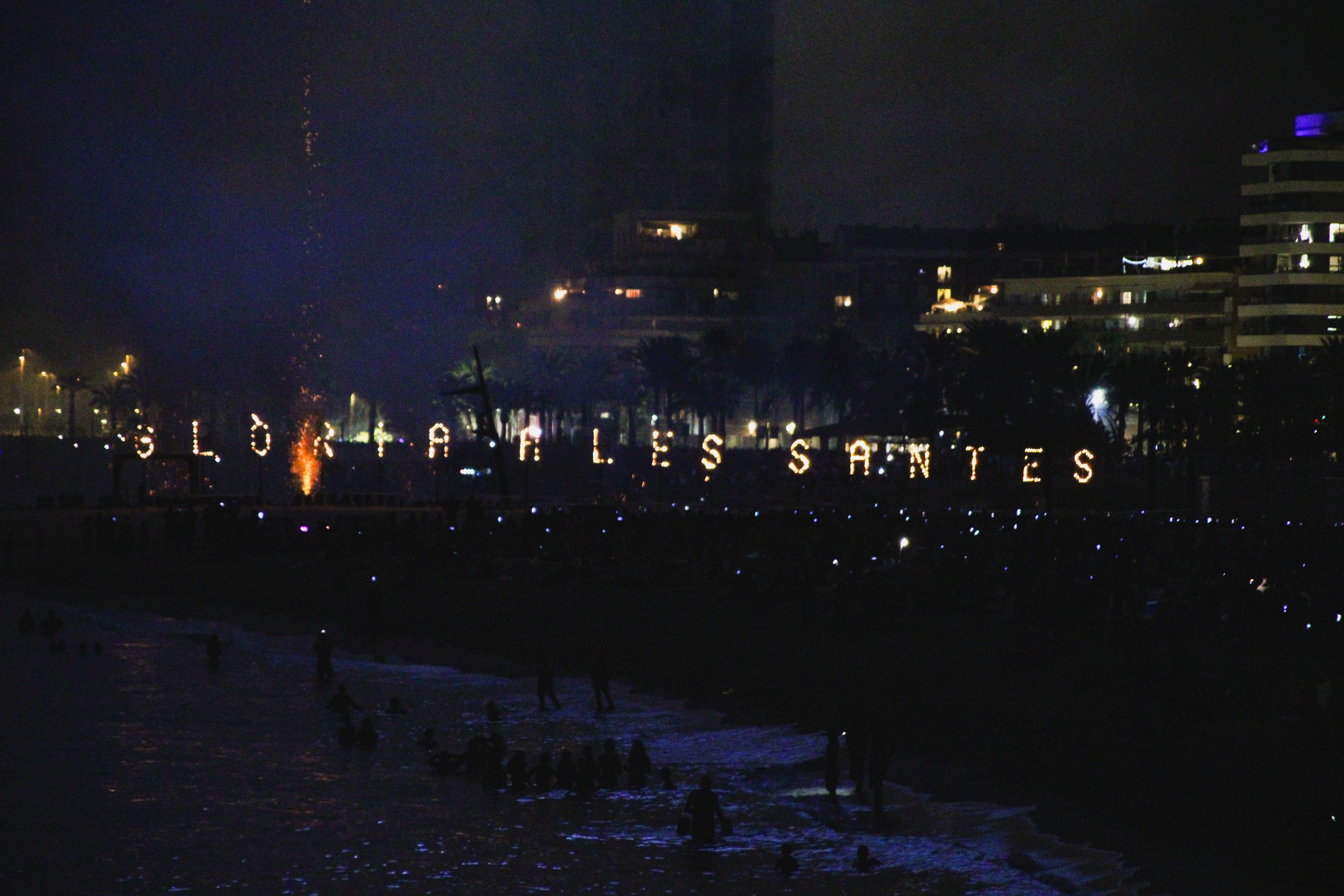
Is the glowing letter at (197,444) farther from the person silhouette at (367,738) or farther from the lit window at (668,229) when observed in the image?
the person silhouette at (367,738)

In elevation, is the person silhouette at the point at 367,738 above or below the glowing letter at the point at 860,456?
below

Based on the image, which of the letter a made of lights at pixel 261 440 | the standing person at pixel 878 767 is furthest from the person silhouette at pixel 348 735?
the letter a made of lights at pixel 261 440

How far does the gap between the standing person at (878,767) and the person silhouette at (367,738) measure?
9918 mm

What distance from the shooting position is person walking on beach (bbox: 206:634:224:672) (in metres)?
37.9

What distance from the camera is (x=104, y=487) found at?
117125 mm

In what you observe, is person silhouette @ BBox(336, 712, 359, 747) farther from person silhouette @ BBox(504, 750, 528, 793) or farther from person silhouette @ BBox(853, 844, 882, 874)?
person silhouette @ BBox(853, 844, 882, 874)

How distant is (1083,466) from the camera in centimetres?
5988

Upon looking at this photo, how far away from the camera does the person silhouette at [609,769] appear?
83.3ft

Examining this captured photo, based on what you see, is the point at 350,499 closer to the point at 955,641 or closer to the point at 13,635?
the point at 13,635

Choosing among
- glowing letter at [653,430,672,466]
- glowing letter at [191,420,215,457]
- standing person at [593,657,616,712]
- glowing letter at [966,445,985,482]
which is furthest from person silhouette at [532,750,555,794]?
glowing letter at [191,420,215,457]

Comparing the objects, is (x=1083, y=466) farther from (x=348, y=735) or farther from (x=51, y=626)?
(x=348, y=735)

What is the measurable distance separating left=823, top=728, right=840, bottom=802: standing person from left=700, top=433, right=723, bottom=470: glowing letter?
1628 inches

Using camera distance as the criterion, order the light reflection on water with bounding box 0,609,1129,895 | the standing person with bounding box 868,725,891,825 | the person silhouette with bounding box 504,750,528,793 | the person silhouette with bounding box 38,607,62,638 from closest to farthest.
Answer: the light reflection on water with bounding box 0,609,1129,895 → the standing person with bounding box 868,725,891,825 → the person silhouette with bounding box 504,750,528,793 → the person silhouette with bounding box 38,607,62,638

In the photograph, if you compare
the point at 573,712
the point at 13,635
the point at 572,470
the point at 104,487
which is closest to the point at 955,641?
the point at 573,712
